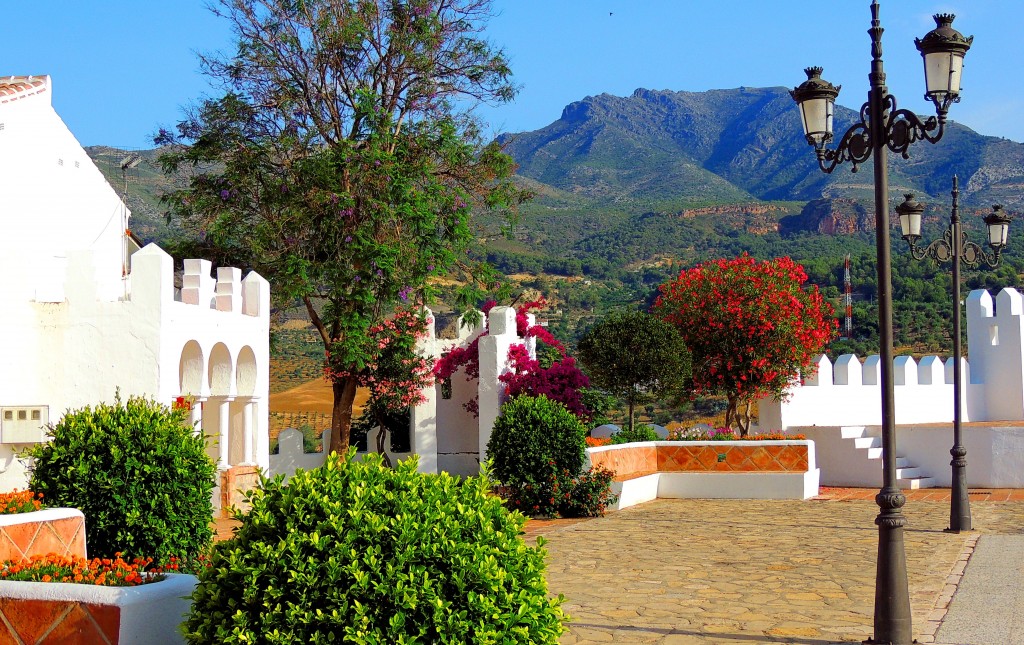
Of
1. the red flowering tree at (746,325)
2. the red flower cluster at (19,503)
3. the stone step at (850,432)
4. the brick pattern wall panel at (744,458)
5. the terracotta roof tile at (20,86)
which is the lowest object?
the brick pattern wall panel at (744,458)

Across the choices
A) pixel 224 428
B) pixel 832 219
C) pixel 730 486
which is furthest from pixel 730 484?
pixel 832 219

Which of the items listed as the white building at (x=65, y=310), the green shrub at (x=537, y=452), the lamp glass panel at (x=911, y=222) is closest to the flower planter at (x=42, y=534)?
the white building at (x=65, y=310)

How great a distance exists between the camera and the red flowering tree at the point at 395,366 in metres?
22.4

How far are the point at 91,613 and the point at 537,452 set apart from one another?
11154 millimetres

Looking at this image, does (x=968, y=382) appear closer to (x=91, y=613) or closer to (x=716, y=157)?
Result: (x=91, y=613)

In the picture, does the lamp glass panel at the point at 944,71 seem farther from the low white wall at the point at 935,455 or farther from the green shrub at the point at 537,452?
the low white wall at the point at 935,455

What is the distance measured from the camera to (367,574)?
514 centimetres

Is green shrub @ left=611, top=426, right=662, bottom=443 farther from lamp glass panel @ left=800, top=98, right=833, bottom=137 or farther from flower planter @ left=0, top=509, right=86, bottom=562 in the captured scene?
flower planter @ left=0, top=509, right=86, bottom=562

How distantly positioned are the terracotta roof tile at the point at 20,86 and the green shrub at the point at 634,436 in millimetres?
11912

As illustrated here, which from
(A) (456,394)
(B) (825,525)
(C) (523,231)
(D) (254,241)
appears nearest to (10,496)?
(B) (825,525)

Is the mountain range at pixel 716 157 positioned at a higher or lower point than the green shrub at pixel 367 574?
higher

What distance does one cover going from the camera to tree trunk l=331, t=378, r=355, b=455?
23297 millimetres

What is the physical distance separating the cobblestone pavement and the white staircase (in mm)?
3667

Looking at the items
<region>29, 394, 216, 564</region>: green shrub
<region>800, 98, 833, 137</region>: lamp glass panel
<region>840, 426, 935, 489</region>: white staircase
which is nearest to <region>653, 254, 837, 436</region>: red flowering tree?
<region>840, 426, 935, 489</region>: white staircase
